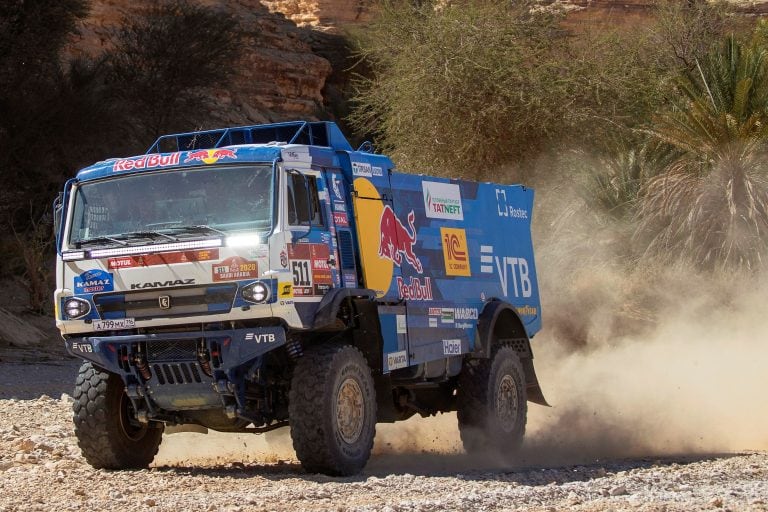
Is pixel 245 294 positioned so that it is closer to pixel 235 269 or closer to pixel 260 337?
pixel 235 269

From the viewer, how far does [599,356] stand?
68.4 feet

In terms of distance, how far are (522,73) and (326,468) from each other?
2277 cm

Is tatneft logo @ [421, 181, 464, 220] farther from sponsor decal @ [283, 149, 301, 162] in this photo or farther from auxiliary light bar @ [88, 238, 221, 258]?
auxiliary light bar @ [88, 238, 221, 258]

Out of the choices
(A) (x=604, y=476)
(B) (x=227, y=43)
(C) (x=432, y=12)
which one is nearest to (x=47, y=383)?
(A) (x=604, y=476)

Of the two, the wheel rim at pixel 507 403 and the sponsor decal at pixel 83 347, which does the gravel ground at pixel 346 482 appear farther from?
the sponsor decal at pixel 83 347

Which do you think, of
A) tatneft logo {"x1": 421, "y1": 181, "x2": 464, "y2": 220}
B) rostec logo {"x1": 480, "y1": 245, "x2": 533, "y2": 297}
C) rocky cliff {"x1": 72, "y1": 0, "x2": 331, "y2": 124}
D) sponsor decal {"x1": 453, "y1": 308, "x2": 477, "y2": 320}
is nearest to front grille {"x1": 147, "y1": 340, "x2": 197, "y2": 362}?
tatneft logo {"x1": 421, "y1": 181, "x2": 464, "y2": 220}

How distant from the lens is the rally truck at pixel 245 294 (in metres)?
10.5

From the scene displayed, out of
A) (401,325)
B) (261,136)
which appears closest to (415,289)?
(401,325)

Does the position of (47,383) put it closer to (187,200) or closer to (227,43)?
(187,200)

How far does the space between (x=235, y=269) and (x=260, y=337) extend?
605 millimetres

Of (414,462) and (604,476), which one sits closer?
(604,476)

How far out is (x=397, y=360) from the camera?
11.9 metres

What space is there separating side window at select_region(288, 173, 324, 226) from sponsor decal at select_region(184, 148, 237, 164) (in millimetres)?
599

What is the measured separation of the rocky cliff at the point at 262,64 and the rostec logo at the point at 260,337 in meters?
35.1
